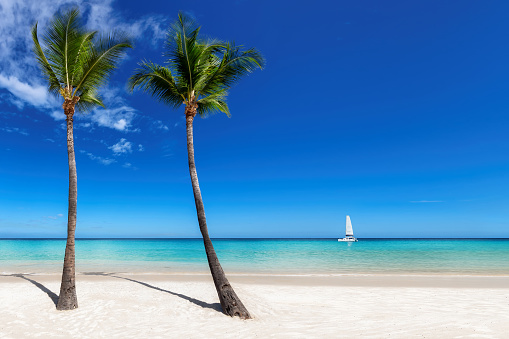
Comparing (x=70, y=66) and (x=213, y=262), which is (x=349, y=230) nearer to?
(x=213, y=262)

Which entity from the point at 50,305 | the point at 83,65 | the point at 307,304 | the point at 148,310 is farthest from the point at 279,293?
Result: the point at 83,65

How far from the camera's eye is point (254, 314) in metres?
7.95

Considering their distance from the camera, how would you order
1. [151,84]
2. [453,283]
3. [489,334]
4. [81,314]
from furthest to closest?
1. [453,283]
2. [151,84]
3. [81,314]
4. [489,334]

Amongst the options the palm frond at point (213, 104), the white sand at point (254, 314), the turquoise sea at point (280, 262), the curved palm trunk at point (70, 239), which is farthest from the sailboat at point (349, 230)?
the curved palm trunk at point (70, 239)

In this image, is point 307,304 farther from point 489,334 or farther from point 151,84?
point 151,84

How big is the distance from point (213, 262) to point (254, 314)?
1.84 metres

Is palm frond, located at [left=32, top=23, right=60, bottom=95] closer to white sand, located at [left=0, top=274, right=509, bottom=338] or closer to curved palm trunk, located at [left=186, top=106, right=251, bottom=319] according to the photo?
curved palm trunk, located at [left=186, top=106, right=251, bottom=319]

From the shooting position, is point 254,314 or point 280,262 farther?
point 280,262

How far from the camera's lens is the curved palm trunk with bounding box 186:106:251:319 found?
770 centimetres

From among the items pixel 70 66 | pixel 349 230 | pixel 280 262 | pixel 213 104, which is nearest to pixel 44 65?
pixel 70 66

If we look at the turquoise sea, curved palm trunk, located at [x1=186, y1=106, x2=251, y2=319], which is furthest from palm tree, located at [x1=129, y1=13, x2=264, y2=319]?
the turquoise sea

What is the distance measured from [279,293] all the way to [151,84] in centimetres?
943

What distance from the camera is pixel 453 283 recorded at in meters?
14.8

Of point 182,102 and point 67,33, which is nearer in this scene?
point 67,33
